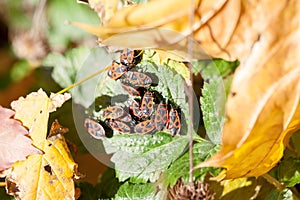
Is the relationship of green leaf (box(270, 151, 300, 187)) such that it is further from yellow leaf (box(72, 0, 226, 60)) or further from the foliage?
yellow leaf (box(72, 0, 226, 60))

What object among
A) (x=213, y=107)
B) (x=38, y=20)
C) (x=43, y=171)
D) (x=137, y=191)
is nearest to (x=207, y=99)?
(x=213, y=107)

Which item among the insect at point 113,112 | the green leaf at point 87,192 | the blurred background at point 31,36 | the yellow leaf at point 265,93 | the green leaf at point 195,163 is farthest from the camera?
the blurred background at point 31,36

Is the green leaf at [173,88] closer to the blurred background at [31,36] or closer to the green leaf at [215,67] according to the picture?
the green leaf at [215,67]

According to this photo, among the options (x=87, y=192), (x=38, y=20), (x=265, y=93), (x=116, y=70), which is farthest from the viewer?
(x=38, y=20)

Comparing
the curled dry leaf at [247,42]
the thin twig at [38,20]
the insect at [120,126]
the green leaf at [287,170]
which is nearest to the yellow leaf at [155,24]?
the curled dry leaf at [247,42]

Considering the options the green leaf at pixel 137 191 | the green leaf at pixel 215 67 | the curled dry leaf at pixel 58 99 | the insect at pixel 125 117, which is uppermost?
the curled dry leaf at pixel 58 99

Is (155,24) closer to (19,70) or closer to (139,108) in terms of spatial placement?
(139,108)

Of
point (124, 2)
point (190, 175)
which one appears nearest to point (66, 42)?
point (124, 2)
